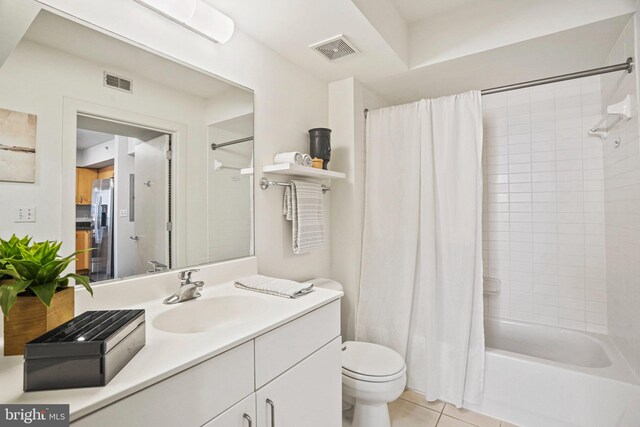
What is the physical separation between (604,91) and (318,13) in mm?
2031

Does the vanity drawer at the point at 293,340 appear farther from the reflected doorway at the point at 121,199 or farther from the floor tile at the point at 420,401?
the floor tile at the point at 420,401

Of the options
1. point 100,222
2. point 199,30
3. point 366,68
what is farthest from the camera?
point 366,68

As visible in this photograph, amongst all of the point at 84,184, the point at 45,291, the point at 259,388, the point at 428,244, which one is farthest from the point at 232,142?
the point at 428,244

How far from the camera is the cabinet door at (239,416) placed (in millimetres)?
814

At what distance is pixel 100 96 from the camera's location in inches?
42.8

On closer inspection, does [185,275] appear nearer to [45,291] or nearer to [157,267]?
[157,267]

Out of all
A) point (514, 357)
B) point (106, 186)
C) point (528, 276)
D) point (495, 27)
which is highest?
point (495, 27)

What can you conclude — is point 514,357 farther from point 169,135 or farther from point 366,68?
point 169,135

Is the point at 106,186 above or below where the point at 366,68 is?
below

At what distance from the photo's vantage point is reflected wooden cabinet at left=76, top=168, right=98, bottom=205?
1.03 m

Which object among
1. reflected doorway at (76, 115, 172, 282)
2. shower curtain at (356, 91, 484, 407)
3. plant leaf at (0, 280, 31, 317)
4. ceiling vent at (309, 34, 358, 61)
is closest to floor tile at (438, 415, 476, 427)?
shower curtain at (356, 91, 484, 407)

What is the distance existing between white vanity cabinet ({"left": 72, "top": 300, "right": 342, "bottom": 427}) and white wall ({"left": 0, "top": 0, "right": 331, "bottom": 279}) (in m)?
0.65

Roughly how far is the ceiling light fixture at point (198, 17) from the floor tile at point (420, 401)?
2.38 metres

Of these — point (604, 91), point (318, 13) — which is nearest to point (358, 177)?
point (318, 13)
